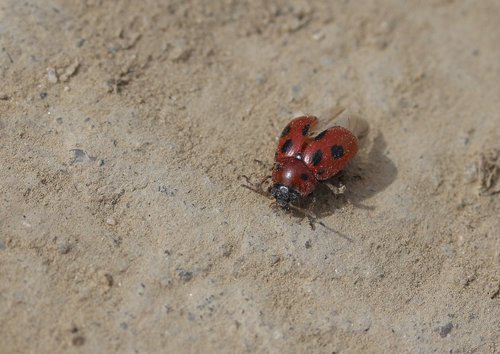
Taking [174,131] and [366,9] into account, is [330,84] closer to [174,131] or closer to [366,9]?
[366,9]

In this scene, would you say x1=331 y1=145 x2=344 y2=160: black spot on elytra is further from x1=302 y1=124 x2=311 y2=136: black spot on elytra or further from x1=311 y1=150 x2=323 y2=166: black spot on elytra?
x1=302 y1=124 x2=311 y2=136: black spot on elytra

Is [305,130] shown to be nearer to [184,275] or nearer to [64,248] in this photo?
[184,275]

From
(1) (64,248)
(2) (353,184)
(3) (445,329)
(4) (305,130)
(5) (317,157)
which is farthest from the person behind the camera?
(2) (353,184)

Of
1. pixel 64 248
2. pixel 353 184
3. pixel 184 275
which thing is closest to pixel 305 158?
pixel 353 184

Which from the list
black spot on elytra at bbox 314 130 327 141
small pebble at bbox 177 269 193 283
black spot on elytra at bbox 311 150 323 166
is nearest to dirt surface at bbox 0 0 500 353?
small pebble at bbox 177 269 193 283

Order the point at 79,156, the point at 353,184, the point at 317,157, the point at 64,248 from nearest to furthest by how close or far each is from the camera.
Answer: the point at 64,248, the point at 79,156, the point at 317,157, the point at 353,184

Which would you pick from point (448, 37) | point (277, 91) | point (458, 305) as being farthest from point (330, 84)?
point (458, 305)
